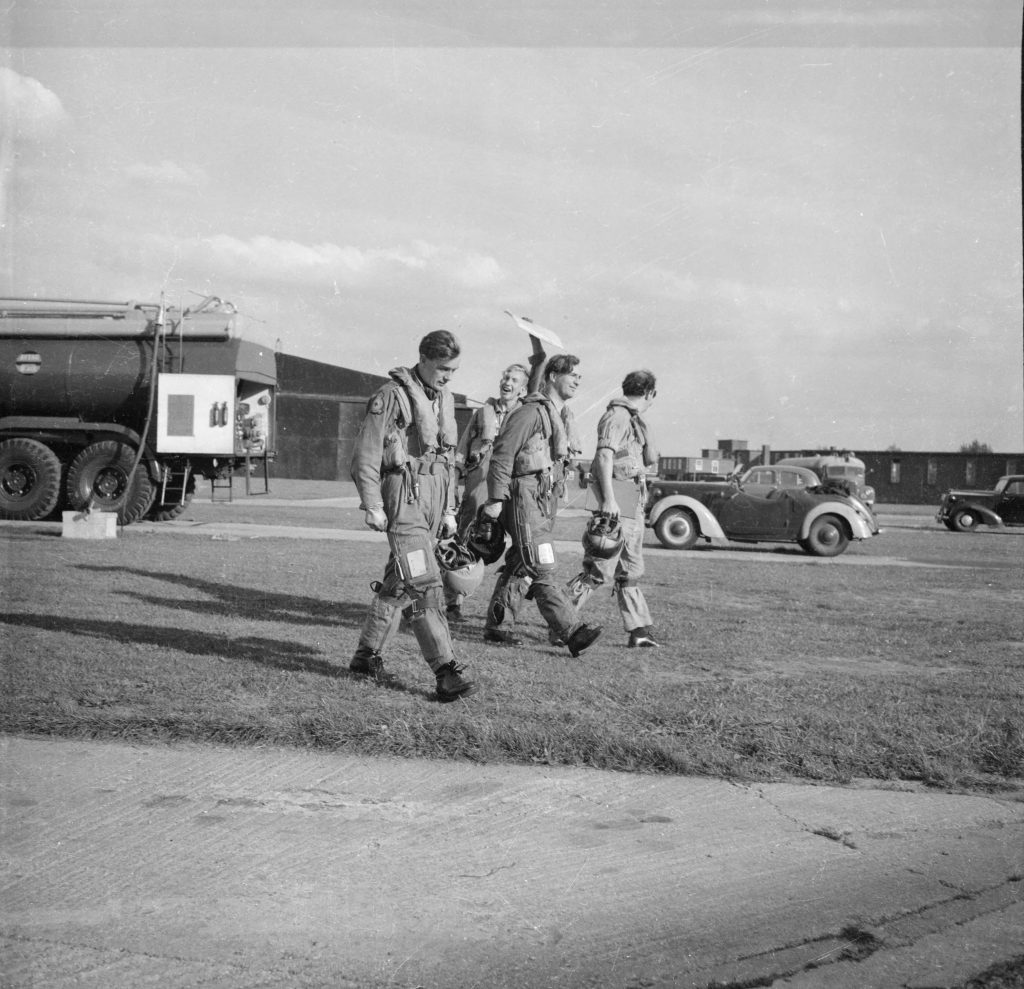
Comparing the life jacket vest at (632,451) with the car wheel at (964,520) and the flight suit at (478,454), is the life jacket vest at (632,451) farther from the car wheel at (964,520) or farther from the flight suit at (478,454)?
the car wheel at (964,520)

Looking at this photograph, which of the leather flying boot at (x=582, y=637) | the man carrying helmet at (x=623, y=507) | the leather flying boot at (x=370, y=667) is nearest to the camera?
the leather flying boot at (x=370, y=667)

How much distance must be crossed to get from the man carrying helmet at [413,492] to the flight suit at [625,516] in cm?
163

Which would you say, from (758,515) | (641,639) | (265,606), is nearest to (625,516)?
(641,639)

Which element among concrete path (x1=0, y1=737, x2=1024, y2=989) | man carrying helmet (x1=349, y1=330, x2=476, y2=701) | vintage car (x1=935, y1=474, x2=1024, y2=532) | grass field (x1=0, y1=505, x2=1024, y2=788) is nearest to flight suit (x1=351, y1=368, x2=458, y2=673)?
man carrying helmet (x1=349, y1=330, x2=476, y2=701)

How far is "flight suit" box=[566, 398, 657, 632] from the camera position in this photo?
7016mm

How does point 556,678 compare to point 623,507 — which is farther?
point 623,507

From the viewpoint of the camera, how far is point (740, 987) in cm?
263

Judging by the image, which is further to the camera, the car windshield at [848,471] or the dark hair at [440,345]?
the car windshield at [848,471]

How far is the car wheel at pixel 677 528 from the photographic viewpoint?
17.1 metres

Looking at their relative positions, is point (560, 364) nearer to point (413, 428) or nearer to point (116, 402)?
point (413, 428)

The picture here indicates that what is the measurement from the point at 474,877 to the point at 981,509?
90.0ft

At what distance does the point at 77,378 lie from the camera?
58.3ft

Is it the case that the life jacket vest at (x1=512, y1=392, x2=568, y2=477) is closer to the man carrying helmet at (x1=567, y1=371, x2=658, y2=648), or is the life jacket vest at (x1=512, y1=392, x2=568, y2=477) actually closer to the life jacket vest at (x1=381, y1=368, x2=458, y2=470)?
the man carrying helmet at (x1=567, y1=371, x2=658, y2=648)

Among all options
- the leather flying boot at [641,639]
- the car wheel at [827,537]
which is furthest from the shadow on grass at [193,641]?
the car wheel at [827,537]
